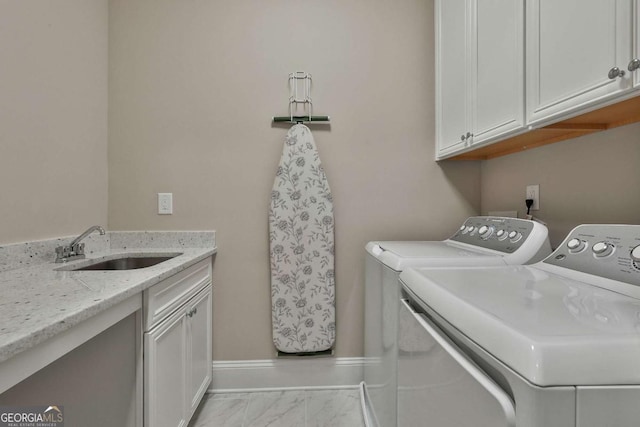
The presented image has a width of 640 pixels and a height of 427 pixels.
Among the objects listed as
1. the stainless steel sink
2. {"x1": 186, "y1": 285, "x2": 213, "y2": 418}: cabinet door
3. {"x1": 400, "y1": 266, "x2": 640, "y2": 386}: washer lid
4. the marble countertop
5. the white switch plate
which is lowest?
{"x1": 186, "y1": 285, "x2": 213, "y2": 418}: cabinet door

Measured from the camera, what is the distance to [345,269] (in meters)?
1.83

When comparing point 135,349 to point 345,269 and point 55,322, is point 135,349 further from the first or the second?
point 345,269

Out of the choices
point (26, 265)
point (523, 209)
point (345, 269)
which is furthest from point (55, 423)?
point (523, 209)

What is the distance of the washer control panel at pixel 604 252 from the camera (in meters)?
0.74

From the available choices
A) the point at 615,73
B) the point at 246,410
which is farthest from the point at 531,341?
the point at 246,410

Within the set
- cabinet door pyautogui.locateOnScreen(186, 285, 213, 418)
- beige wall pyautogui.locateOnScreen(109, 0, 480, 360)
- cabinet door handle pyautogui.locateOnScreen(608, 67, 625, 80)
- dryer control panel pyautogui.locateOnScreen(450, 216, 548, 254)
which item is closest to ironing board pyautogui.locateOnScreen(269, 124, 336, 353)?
beige wall pyautogui.locateOnScreen(109, 0, 480, 360)

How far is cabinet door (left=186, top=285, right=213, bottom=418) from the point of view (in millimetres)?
1383

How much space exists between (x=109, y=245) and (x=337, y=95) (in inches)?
65.0

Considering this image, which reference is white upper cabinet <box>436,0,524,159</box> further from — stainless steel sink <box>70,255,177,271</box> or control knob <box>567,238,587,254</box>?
stainless steel sink <box>70,255,177,271</box>

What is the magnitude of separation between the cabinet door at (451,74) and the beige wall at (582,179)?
35 cm

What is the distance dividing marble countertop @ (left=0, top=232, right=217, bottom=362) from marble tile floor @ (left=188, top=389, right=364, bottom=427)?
0.85 m

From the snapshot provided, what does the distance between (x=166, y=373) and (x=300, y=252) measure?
865mm

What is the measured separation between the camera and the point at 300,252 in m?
1.75

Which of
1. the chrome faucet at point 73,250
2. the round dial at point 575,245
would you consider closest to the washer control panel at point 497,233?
the round dial at point 575,245
